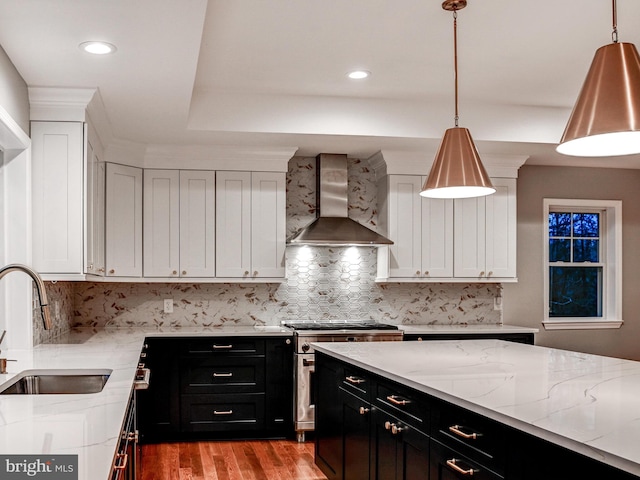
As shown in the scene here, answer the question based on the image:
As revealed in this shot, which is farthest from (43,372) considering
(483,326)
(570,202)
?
(570,202)

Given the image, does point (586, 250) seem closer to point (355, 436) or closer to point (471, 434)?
point (355, 436)

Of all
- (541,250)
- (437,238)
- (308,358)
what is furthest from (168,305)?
(541,250)

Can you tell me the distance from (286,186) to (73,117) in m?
2.21

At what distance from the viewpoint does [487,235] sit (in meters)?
5.98

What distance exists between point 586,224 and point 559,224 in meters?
0.30

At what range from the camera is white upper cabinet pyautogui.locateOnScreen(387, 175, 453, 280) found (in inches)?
229

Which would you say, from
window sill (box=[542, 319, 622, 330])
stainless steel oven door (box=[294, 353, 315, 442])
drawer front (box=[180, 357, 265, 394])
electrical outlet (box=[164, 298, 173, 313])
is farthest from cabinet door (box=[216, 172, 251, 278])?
window sill (box=[542, 319, 622, 330])

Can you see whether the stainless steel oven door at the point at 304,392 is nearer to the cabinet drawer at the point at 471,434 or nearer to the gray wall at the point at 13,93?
the gray wall at the point at 13,93

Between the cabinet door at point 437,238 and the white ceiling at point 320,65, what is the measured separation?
1.78 ft

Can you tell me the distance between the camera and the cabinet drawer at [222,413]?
5281 millimetres

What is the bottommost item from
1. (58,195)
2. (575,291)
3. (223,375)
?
(223,375)

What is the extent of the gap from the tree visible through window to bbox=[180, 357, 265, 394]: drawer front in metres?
2.96

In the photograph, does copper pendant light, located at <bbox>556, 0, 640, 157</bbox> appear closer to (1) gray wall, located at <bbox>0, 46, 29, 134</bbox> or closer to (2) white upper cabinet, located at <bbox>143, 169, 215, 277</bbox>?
(1) gray wall, located at <bbox>0, 46, 29, 134</bbox>

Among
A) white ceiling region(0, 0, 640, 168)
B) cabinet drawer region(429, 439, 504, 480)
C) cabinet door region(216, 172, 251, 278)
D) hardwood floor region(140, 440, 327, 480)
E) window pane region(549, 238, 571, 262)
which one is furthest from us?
window pane region(549, 238, 571, 262)
